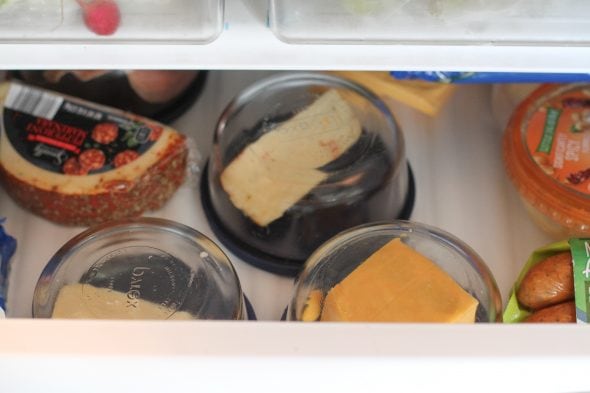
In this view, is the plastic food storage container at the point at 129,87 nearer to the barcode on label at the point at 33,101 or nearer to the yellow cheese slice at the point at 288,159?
the barcode on label at the point at 33,101

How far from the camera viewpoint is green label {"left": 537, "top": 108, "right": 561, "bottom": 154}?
1.10 meters

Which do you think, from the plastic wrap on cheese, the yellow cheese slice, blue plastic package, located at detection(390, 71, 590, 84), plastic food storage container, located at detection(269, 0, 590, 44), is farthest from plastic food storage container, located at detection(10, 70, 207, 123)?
plastic food storage container, located at detection(269, 0, 590, 44)

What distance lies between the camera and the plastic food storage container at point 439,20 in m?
0.79

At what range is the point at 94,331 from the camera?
66 cm

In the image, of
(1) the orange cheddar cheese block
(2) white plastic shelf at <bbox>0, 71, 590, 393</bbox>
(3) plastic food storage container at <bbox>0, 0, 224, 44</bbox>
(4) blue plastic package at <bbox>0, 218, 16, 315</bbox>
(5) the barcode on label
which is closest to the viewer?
(2) white plastic shelf at <bbox>0, 71, 590, 393</bbox>

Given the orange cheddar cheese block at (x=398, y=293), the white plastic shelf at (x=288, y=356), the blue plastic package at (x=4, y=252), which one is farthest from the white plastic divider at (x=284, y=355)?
the blue plastic package at (x=4, y=252)

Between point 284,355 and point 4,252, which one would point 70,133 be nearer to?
point 4,252

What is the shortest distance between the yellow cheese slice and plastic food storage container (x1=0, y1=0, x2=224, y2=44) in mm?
324

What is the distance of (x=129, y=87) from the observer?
3.90 ft


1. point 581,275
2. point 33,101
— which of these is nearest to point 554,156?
point 581,275

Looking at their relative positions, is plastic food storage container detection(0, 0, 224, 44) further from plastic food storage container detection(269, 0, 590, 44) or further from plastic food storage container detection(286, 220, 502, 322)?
plastic food storage container detection(286, 220, 502, 322)

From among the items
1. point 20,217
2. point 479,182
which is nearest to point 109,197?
point 20,217

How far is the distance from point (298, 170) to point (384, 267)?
0.65 feet

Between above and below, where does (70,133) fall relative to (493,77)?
below
